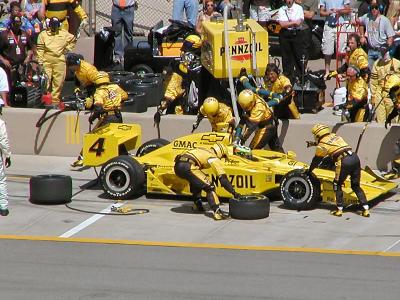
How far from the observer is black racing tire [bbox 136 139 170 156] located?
19.6 m

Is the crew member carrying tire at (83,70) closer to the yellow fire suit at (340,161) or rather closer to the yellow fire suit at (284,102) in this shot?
the yellow fire suit at (284,102)

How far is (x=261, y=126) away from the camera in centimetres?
1934

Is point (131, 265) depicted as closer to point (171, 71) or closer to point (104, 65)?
point (171, 71)

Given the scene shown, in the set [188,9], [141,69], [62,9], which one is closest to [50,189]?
[62,9]

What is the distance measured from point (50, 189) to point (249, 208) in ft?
9.87

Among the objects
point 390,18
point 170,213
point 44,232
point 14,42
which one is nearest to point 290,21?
point 390,18

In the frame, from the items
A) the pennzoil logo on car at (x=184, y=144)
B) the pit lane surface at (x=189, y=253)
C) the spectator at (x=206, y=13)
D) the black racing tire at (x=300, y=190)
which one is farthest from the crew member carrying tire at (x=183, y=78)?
the black racing tire at (x=300, y=190)

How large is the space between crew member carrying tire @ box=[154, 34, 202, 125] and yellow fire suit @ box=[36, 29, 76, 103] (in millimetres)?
2507

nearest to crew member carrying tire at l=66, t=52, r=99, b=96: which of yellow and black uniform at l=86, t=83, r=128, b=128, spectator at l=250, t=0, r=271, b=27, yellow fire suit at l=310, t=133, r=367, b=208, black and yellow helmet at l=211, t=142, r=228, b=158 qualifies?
yellow and black uniform at l=86, t=83, r=128, b=128

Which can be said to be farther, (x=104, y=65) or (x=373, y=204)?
(x=104, y=65)

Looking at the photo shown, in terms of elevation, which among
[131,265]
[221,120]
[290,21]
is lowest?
[131,265]

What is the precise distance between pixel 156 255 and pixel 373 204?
3846 millimetres

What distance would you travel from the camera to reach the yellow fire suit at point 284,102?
20.3m

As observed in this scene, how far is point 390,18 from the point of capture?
23734mm
